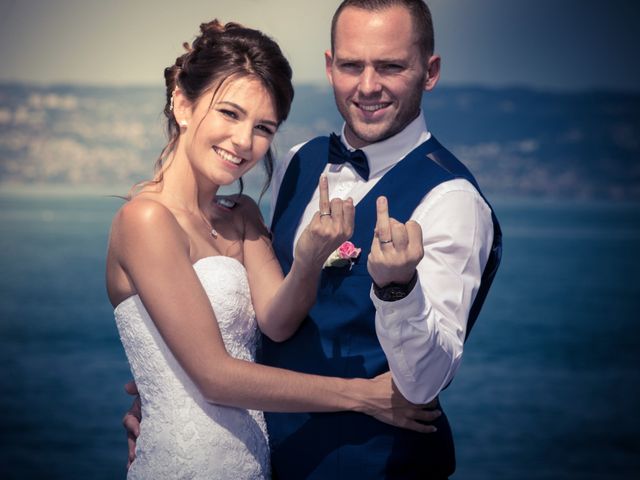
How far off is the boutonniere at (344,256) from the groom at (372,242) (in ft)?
0.06

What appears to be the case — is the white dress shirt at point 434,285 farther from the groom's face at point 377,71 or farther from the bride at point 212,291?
the bride at point 212,291

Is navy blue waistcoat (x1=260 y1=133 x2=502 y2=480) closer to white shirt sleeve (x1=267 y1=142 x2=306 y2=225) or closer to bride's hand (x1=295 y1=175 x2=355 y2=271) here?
bride's hand (x1=295 y1=175 x2=355 y2=271)

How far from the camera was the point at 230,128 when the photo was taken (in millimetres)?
2258

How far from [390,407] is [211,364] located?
0.43 meters

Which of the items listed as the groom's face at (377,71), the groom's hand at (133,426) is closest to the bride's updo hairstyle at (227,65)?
the groom's face at (377,71)

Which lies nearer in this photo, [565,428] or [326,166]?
[326,166]

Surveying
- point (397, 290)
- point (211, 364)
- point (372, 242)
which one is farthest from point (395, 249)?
point (211, 364)

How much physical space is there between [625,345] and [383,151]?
27.3 metres

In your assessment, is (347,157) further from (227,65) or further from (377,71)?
(227,65)

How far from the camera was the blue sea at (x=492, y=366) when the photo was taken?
645 inches

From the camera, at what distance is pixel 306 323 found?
2.27 m

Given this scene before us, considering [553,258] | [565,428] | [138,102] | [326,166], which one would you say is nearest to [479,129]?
[553,258]

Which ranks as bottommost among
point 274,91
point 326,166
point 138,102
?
point 326,166

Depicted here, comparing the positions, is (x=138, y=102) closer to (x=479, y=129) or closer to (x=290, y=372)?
(x=479, y=129)
